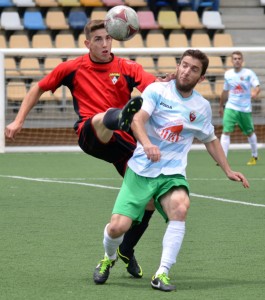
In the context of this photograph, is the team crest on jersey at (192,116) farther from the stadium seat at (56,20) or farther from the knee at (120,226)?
the stadium seat at (56,20)

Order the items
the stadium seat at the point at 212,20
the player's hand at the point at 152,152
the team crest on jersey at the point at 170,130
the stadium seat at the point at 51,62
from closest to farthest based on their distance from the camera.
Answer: the player's hand at the point at 152,152
the team crest on jersey at the point at 170,130
the stadium seat at the point at 51,62
the stadium seat at the point at 212,20

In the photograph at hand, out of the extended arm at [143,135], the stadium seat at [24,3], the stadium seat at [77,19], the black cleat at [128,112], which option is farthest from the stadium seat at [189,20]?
the black cleat at [128,112]

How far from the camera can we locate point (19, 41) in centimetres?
2495

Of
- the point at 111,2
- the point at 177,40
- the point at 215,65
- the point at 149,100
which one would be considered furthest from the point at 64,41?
the point at 149,100

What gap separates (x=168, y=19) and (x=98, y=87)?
1902 centimetres

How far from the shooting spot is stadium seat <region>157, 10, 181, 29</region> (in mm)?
26516

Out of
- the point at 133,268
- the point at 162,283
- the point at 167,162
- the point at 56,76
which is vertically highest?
the point at 56,76

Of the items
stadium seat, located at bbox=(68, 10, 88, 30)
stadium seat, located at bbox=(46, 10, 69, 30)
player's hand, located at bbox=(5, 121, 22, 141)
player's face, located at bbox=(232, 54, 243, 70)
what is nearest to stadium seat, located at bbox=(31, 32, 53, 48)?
stadium seat, located at bbox=(46, 10, 69, 30)

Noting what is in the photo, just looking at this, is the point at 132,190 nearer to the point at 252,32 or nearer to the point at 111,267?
the point at 111,267

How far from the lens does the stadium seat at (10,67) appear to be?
23328mm

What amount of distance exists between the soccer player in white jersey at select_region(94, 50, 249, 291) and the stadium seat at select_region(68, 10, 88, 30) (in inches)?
737

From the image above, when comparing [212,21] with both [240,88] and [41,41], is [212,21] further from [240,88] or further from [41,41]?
[240,88]

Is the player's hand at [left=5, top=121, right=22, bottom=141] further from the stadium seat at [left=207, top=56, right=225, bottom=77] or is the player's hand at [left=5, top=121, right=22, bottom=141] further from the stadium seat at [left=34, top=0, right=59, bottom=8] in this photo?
the stadium seat at [left=34, top=0, right=59, bottom=8]

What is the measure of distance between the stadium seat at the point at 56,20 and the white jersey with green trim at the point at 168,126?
18654 millimetres
